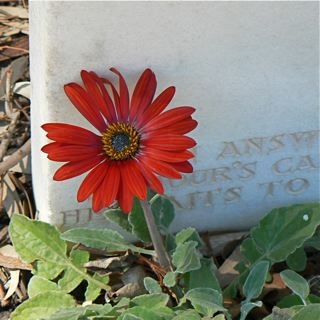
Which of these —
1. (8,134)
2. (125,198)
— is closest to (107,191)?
(125,198)

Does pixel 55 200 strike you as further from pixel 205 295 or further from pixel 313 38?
pixel 313 38

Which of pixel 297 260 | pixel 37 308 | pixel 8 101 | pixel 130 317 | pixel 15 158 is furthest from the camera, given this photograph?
pixel 8 101

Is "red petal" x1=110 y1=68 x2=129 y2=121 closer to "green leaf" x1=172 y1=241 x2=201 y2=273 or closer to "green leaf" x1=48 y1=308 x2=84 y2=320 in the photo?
"green leaf" x1=172 y1=241 x2=201 y2=273

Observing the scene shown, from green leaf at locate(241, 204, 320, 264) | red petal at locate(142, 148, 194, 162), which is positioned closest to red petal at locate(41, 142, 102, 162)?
red petal at locate(142, 148, 194, 162)

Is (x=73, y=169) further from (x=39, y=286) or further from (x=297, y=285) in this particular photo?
(x=297, y=285)

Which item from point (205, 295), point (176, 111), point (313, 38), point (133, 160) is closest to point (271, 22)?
Result: point (313, 38)

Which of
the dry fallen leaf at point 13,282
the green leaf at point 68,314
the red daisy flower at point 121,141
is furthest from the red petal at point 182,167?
the dry fallen leaf at point 13,282
